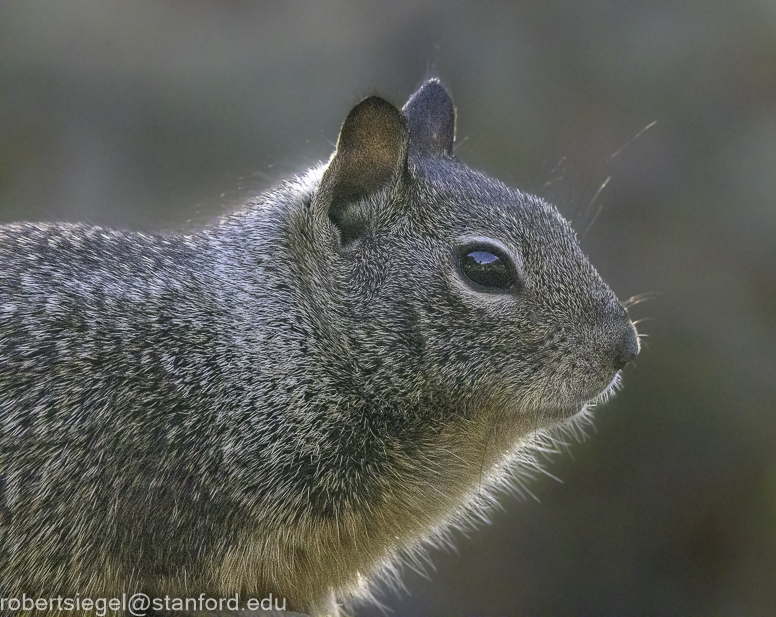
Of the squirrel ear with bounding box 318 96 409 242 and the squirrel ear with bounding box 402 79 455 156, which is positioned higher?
the squirrel ear with bounding box 402 79 455 156

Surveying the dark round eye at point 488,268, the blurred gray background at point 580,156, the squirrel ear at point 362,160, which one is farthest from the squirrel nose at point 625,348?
the blurred gray background at point 580,156

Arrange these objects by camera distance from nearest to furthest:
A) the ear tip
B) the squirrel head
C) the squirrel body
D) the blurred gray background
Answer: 1. the squirrel body
2. the squirrel head
3. the ear tip
4. the blurred gray background

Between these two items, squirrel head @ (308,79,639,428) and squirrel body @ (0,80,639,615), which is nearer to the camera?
squirrel body @ (0,80,639,615)

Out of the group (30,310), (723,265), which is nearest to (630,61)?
(723,265)

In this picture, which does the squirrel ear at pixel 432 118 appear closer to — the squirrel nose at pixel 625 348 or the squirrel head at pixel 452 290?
the squirrel head at pixel 452 290

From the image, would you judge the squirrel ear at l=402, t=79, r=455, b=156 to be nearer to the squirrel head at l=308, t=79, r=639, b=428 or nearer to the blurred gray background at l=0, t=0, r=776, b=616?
the squirrel head at l=308, t=79, r=639, b=428

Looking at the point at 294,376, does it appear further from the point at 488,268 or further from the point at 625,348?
the point at 625,348

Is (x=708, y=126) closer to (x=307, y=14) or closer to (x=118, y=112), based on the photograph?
(x=307, y=14)

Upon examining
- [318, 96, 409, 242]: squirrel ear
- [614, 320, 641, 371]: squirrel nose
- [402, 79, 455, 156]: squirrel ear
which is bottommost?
[614, 320, 641, 371]: squirrel nose

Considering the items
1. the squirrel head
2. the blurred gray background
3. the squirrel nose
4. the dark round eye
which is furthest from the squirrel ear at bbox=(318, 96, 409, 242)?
the blurred gray background
